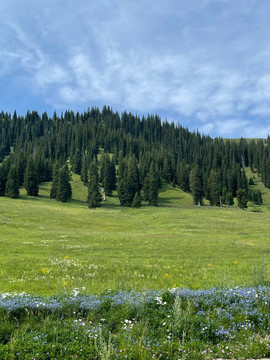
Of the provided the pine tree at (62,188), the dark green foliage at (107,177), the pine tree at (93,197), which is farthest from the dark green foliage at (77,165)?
the pine tree at (93,197)

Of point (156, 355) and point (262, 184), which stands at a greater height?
point (262, 184)

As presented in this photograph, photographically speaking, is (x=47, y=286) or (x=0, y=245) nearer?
(x=47, y=286)

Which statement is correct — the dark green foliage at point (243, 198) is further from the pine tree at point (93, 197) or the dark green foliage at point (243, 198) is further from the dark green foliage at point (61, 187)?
the dark green foliage at point (61, 187)

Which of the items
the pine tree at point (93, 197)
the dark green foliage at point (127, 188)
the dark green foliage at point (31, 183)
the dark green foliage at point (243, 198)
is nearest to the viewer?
the pine tree at point (93, 197)

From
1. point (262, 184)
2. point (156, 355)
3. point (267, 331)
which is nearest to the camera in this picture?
point (156, 355)

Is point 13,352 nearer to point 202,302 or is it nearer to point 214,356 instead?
point 214,356

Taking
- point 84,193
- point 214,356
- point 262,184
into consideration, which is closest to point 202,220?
point 214,356

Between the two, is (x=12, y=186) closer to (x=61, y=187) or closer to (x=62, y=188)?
(x=61, y=187)

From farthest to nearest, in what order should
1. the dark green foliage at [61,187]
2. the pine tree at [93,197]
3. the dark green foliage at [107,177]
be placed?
the dark green foliage at [107,177] → the dark green foliage at [61,187] → the pine tree at [93,197]

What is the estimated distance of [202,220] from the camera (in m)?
60.9

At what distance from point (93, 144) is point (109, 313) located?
618 feet

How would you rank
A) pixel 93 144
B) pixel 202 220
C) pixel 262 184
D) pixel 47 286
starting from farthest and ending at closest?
pixel 93 144, pixel 262 184, pixel 202 220, pixel 47 286

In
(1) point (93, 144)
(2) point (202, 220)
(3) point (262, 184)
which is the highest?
(1) point (93, 144)

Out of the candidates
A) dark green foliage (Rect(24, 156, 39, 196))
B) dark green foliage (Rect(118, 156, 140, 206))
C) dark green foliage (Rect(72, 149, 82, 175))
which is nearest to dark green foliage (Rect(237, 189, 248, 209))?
dark green foliage (Rect(118, 156, 140, 206))
